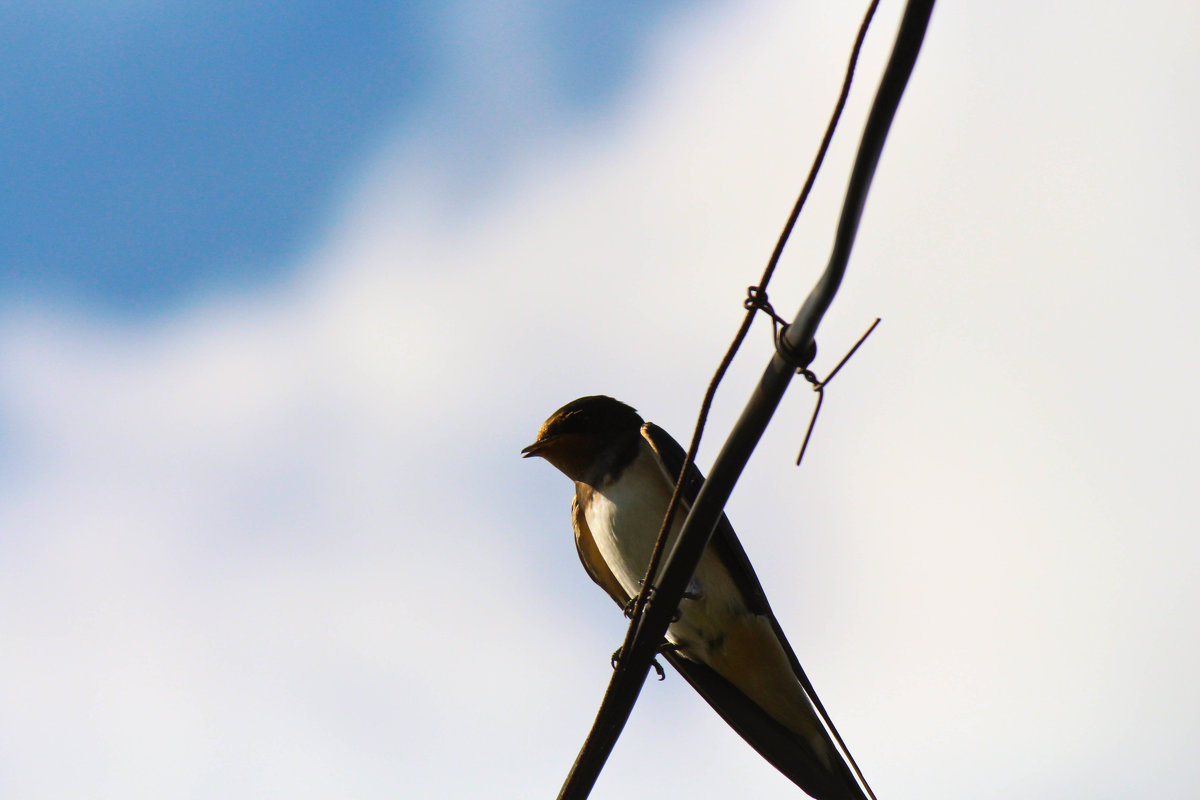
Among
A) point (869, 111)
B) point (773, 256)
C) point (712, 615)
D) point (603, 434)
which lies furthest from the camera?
point (603, 434)

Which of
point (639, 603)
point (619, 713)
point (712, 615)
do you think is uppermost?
point (712, 615)

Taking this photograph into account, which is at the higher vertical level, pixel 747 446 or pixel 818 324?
pixel 818 324

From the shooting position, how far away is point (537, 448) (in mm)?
5555

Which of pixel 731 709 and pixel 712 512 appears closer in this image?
pixel 712 512

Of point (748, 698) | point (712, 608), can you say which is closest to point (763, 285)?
point (712, 608)

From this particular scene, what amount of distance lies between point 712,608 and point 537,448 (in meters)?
1.18

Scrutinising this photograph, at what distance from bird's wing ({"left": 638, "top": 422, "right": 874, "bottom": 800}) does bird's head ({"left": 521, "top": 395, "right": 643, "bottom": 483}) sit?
8.9 inches

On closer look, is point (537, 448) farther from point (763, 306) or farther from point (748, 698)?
point (763, 306)

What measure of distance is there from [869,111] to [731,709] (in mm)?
3889

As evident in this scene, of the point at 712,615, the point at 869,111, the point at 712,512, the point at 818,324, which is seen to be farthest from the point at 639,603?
the point at 712,615

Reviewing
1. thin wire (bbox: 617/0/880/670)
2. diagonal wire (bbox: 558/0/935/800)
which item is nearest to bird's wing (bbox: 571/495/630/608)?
diagonal wire (bbox: 558/0/935/800)

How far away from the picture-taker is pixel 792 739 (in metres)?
5.13

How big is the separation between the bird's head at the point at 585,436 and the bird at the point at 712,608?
11mm

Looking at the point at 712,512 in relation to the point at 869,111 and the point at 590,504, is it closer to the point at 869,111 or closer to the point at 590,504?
the point at 869,111
